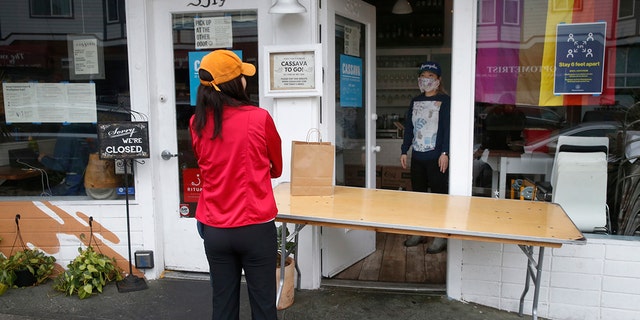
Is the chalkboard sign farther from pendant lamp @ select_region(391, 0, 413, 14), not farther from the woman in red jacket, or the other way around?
pendant lamp @ select_region(391, 0, 413, 14)

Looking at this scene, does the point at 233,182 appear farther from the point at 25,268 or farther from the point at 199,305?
the point at 25,268

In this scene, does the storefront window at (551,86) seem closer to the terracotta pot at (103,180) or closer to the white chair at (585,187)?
the white chair at (585,187)

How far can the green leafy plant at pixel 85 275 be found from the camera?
3633mm

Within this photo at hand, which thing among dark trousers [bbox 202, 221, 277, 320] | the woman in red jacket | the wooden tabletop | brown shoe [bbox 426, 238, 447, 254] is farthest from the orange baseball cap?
brown shoe [bbox 426, 238, 447, 254]

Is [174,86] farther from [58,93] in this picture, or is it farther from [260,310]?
[260,310]

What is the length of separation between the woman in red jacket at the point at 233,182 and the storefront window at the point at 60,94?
1.90m

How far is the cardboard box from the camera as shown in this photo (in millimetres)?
5914

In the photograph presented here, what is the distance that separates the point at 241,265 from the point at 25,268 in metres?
2.34

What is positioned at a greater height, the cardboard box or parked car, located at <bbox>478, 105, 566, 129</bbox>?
parked car, located at <bbox>478, 105, 566, 129</bbox>

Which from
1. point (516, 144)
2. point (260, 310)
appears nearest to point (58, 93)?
point (260, 310)

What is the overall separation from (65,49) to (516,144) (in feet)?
11.3

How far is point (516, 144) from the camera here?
142 inches

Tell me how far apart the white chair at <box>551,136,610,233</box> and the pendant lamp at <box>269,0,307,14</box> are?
1998 mm

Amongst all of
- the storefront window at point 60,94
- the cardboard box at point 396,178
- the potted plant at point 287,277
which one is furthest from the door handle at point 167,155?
the cardboard box at point 396,178
